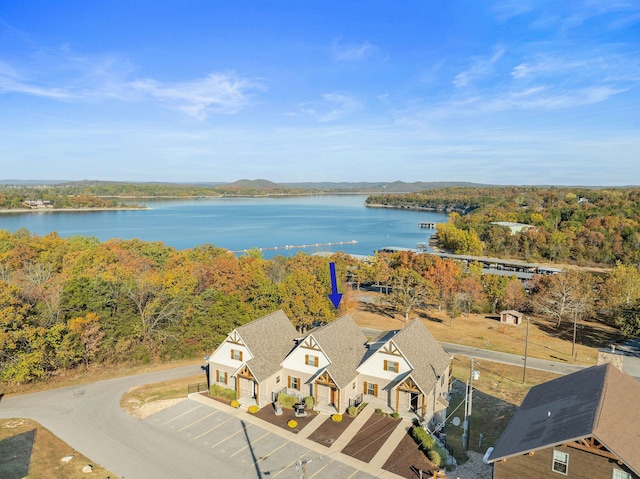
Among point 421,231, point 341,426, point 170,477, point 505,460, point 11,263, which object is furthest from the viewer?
point 421,231

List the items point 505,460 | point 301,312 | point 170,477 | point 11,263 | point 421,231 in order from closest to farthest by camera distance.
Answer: point 505,460 < point 170,477 < point 301,312 < point 11,263 < point 421,231

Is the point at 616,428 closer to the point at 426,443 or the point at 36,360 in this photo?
the point at 426,443

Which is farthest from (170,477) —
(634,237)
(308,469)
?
(634,237)

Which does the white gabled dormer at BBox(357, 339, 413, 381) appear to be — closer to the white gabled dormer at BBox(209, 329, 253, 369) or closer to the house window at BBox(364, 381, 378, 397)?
the house window at BBox(364, 381, 378, 397)

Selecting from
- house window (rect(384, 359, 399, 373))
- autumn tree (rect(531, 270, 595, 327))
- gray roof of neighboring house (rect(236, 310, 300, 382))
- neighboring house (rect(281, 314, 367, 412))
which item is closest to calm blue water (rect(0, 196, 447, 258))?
autumn tree (rect(531, 270, 595, 327))

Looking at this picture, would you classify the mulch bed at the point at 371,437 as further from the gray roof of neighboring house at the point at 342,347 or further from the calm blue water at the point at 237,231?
the calm blue water at the point at 237,231

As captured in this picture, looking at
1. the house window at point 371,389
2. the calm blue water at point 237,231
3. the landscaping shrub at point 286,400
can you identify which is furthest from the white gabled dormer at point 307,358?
the calm blue water at point 237,231
